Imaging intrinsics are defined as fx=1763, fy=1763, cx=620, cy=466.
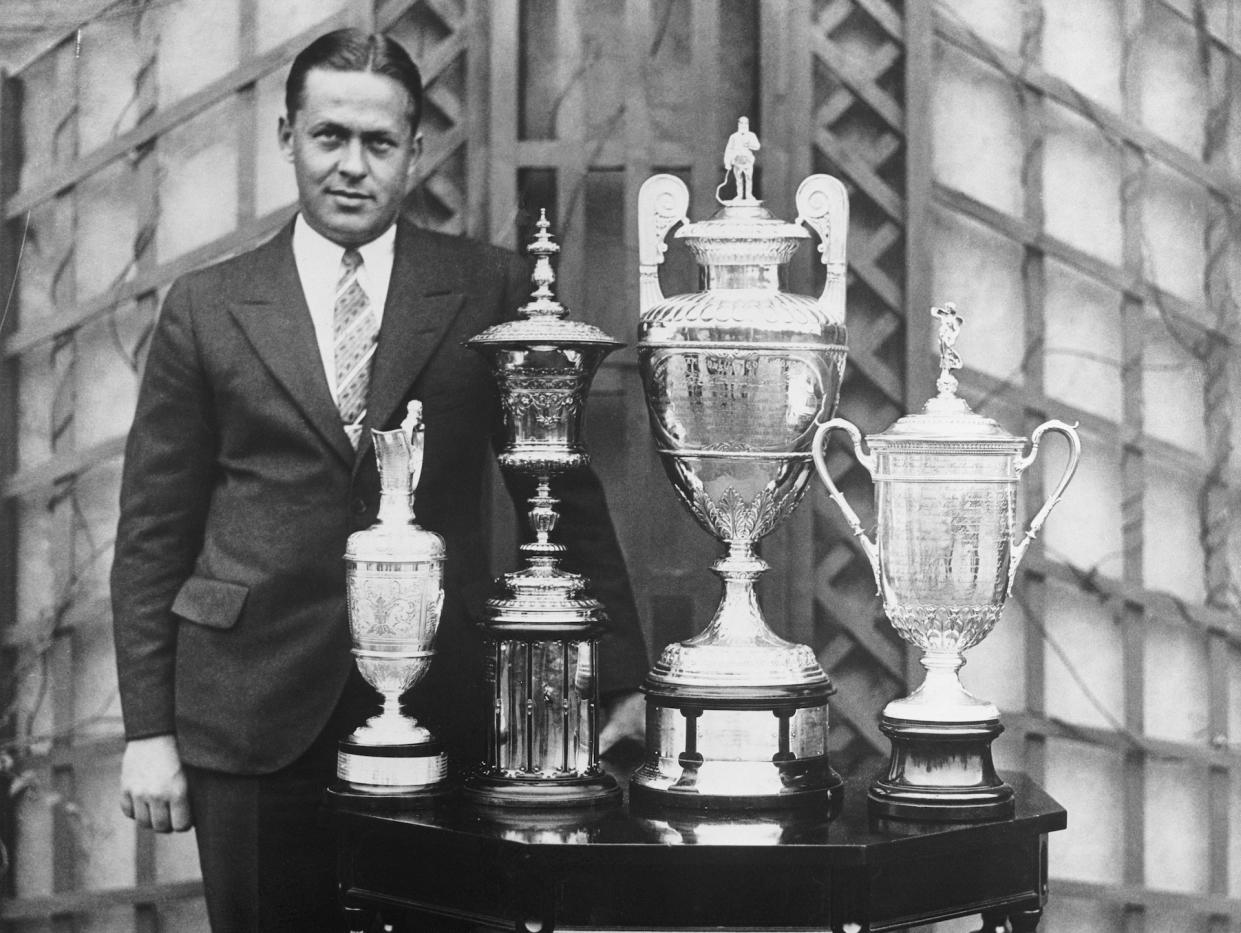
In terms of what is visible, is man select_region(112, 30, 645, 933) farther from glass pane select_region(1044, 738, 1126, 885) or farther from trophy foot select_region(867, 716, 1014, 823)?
glass pane select_region(1044, 738, 1126, 885)

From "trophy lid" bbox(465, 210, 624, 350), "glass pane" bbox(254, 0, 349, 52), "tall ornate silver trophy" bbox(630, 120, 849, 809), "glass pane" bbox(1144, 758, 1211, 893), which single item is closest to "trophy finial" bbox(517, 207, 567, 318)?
"trophy lid" bbox(465, 210, 624, 350)

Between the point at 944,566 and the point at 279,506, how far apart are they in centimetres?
93

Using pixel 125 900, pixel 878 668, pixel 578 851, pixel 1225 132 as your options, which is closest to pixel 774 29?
pixel 1225 132

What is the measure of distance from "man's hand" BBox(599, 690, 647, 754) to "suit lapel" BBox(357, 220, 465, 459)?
512 mm

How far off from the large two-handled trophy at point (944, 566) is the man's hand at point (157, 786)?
1.01 metres

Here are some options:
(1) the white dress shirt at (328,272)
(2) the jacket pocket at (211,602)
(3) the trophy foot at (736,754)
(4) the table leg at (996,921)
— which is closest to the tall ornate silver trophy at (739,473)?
(3) the trophy foot at (736,754)

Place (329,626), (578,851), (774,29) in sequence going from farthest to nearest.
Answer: (774,29) < (329,626) < (578,851)

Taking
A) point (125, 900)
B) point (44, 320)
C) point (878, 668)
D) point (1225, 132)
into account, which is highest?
point (1225, 132)

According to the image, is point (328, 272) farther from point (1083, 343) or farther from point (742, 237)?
→ point (1083, 343)

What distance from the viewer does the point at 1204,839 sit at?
9.98ft

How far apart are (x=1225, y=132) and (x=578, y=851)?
179cm

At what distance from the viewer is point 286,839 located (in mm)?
2459

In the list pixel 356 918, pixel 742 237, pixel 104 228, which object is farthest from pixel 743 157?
pixel 104 228

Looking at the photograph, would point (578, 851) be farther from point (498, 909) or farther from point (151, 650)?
Result: point (151, 650)
